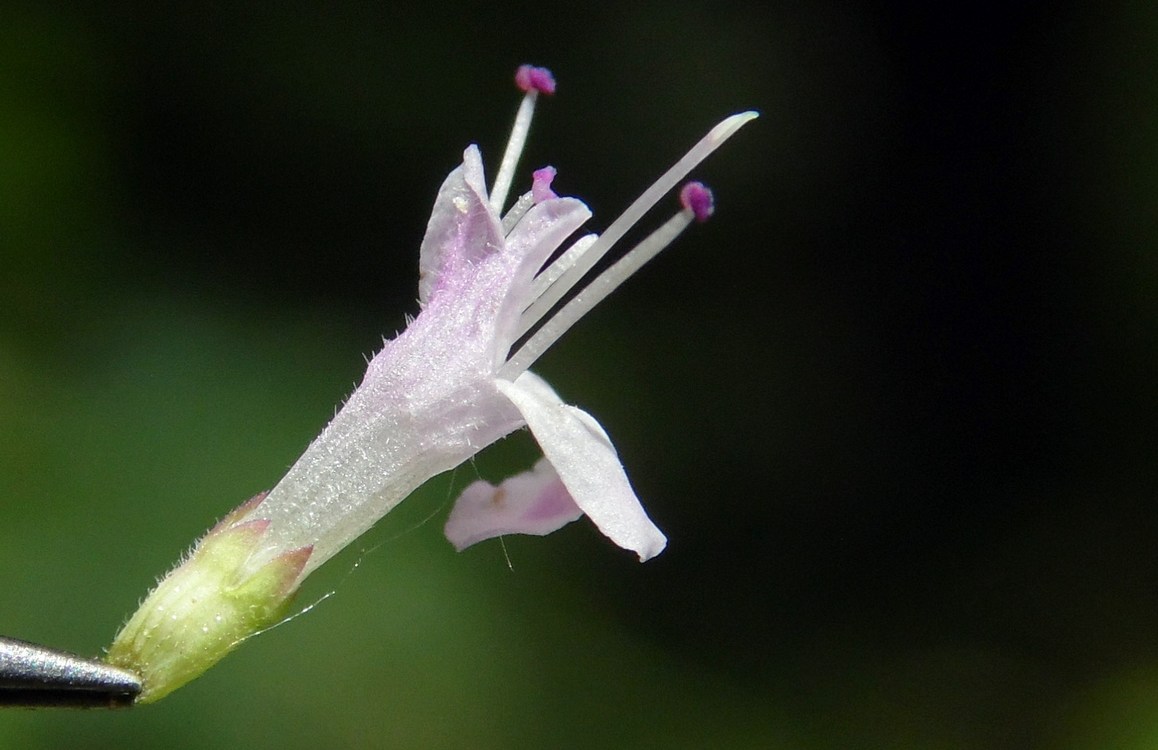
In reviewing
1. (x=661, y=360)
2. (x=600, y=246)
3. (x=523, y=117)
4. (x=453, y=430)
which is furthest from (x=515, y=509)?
(x=661, y=360)

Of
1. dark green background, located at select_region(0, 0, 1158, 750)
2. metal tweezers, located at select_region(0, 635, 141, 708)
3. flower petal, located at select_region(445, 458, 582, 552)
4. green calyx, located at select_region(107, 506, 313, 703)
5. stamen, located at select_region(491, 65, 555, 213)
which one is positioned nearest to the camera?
metal tweezers, located at select_region(0, 635, 141, 708)

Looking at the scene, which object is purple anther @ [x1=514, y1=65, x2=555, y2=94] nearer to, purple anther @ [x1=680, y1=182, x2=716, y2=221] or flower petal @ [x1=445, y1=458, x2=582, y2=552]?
purple anther @ [x1=680, y1=182, x2=716, y2=221]

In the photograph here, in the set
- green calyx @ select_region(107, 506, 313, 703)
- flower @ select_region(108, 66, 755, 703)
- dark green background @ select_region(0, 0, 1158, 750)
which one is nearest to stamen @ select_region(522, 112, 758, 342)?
flower @ select_region(108, 66, 755, 703)

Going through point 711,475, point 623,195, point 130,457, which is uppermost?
point 623,195

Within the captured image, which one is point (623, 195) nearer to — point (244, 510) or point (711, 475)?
point (711, 475)

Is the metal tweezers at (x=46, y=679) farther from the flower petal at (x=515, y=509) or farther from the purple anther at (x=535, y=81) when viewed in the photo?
the purple anther at (x=535, y=81)

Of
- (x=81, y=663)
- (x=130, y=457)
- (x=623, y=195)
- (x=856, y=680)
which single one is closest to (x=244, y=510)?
(x=81, y=663)
